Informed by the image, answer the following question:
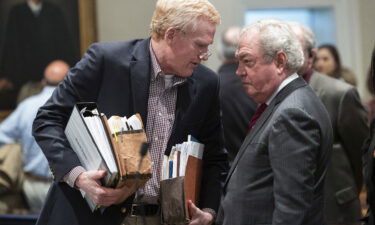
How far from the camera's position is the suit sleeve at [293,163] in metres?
2.68

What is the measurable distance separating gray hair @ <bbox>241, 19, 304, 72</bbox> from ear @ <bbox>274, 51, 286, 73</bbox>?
0.01 meters

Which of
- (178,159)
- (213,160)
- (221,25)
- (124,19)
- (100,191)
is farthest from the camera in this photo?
(221,25)

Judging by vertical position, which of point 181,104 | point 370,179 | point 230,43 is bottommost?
point 370,179

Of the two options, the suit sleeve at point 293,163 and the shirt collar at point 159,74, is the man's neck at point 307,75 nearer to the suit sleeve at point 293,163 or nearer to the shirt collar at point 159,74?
the shirt collar at point 159,74

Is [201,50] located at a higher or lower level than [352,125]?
higher

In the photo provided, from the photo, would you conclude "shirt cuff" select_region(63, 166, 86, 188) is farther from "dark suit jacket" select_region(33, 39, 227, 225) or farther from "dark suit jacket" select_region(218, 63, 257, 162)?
"dark suit jacket" select_region(218, 63, 257, 162)

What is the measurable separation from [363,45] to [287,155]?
26.1 ft

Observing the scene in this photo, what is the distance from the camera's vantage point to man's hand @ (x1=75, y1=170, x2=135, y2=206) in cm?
280

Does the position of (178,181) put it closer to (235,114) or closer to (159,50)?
(159,50)

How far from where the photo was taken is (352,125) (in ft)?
14.6

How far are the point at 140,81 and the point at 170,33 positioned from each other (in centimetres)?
24

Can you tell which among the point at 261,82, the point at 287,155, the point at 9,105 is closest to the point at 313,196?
the point at 287,155

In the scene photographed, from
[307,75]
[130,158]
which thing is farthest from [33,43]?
[130,158]

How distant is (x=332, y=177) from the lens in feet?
14.8
